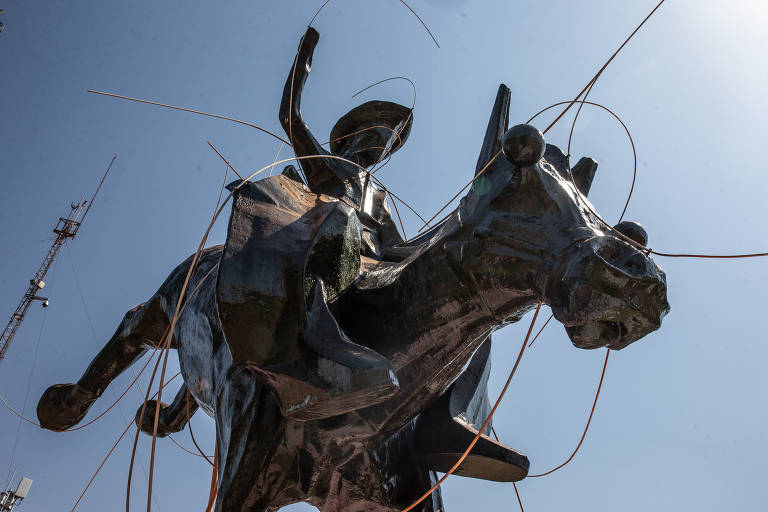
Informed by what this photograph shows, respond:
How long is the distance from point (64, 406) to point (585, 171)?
3013 millimetres

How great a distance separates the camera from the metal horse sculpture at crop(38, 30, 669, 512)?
1616 millimetres

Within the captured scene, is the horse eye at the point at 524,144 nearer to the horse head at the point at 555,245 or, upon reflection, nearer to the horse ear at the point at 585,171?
the horse head at the point at 555,245

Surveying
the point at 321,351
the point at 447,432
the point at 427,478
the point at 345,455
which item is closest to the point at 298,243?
the point at 321,351

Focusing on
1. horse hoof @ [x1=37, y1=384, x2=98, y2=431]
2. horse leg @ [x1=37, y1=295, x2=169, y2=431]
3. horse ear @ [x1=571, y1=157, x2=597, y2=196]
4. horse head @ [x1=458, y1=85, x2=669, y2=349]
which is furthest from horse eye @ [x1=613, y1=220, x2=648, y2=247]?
horse hoof @ [x1=37, y1=384, x2=98, y2=431]

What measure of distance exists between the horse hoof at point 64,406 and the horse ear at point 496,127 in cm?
267

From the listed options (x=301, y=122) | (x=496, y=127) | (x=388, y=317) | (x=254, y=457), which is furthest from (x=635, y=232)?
(x=301, y=122)

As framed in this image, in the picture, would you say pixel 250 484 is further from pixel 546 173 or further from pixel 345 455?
pixel 546 173

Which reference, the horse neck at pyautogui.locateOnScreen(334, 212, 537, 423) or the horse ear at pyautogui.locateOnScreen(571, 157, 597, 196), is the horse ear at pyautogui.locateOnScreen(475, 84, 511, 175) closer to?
the horse neck at pyautogui.locateOnScreen(334, 212, 537, 423)

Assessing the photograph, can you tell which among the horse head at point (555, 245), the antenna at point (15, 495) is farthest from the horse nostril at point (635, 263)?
the antenna at point (15, 495)

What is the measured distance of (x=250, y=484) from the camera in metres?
1.92

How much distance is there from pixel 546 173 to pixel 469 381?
1.00m

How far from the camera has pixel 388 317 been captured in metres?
2.01

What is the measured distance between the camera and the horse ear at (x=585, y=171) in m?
2.21

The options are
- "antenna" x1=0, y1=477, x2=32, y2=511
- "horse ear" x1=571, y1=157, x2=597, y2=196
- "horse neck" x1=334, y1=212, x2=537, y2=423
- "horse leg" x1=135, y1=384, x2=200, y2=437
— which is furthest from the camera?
"antenna" x1=0, y1=477, x2=32, y2=511
